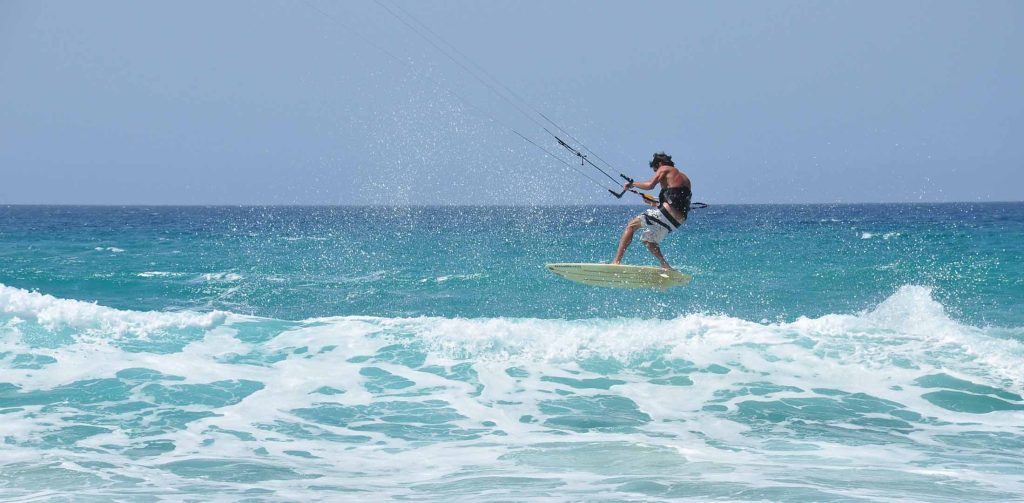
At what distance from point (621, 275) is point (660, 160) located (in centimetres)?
178

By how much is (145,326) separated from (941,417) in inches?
473

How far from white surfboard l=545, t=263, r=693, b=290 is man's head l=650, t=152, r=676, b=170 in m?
1.48

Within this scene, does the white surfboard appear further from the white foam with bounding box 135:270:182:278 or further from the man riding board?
the white foam with bounding box 135:270:182:278

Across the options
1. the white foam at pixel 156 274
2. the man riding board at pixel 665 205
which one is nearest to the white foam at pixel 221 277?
the white foam at pixel 156 274

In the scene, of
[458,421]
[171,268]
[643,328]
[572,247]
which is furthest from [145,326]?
[572,247]

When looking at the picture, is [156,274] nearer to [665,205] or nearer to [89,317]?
[89,317]

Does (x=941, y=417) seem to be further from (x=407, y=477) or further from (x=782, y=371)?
(x=407, y=477)

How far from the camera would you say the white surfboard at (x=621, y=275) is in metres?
13.4

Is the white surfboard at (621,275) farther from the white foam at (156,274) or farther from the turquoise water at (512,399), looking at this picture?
the white foam at (156,274)

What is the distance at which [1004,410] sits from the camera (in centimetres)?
1116

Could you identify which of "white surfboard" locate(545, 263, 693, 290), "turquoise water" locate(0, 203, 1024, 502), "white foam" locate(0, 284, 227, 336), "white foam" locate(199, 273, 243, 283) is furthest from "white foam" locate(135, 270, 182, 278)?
"white surfboard" locate(545, 263, 693, 290)

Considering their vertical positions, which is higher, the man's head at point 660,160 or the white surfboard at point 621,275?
the man's head at point 660,160

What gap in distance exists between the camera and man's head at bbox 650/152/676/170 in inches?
520

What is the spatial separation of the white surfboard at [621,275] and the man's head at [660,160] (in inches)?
58.1
